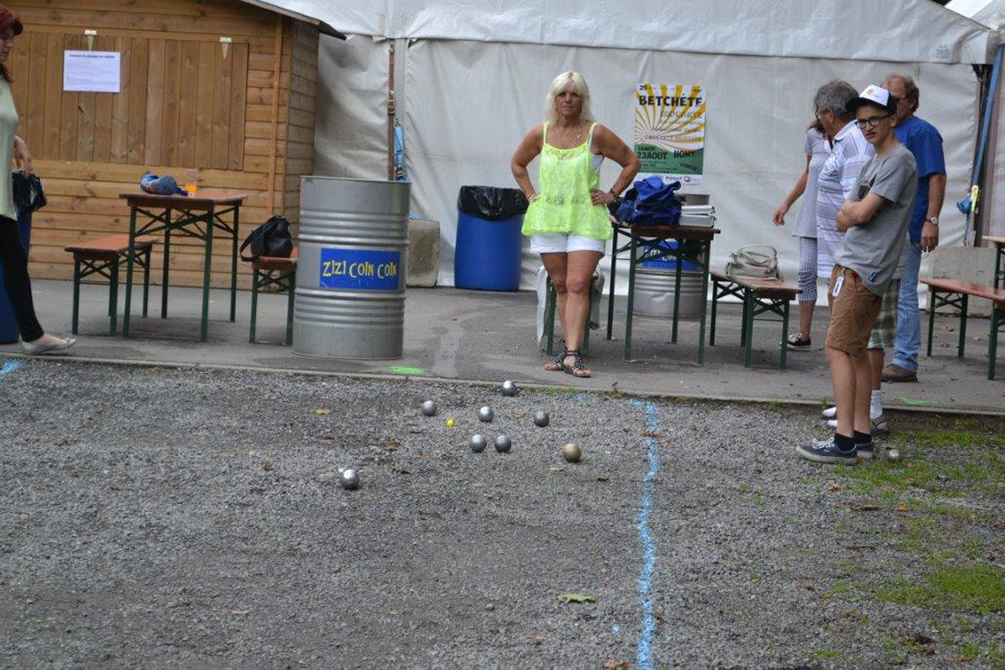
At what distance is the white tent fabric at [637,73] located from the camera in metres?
15.4

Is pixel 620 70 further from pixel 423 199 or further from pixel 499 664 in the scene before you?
pixel 499 664

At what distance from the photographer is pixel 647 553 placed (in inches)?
201

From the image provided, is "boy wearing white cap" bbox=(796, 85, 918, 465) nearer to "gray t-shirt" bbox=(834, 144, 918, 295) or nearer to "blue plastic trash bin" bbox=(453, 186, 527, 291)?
"gray t-shirt" bbox=(834, 144, 918, 295)

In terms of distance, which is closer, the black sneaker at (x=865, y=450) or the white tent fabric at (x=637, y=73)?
the black sneaker at (x=865, y=450)

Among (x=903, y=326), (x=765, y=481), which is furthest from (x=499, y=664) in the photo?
(x=903, y=326)

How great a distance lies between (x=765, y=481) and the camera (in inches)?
252

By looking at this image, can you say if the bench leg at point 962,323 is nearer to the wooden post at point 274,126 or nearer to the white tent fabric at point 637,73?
the white tent fabric at point 637,73

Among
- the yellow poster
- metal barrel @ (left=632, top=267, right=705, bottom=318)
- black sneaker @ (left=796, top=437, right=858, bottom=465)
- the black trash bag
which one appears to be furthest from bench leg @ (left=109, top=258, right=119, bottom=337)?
the yellow poster

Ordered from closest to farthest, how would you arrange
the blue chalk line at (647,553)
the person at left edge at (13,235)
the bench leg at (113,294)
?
the blue chalk line at (647,553)
the person at left edge at (13,235)
the bench leg at (113,294)

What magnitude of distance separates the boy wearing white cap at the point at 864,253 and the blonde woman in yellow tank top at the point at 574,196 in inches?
97.0

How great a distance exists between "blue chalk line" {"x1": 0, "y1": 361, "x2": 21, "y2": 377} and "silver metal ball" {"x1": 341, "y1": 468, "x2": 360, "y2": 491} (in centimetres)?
329

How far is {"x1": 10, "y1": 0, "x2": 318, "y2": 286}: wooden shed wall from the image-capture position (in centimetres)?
1409

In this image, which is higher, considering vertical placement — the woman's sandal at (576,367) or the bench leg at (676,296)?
the bench leg at (676,296)

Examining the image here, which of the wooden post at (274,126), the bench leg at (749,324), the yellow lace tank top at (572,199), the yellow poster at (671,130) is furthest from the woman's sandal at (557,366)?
the yellow poster at (671,130)
